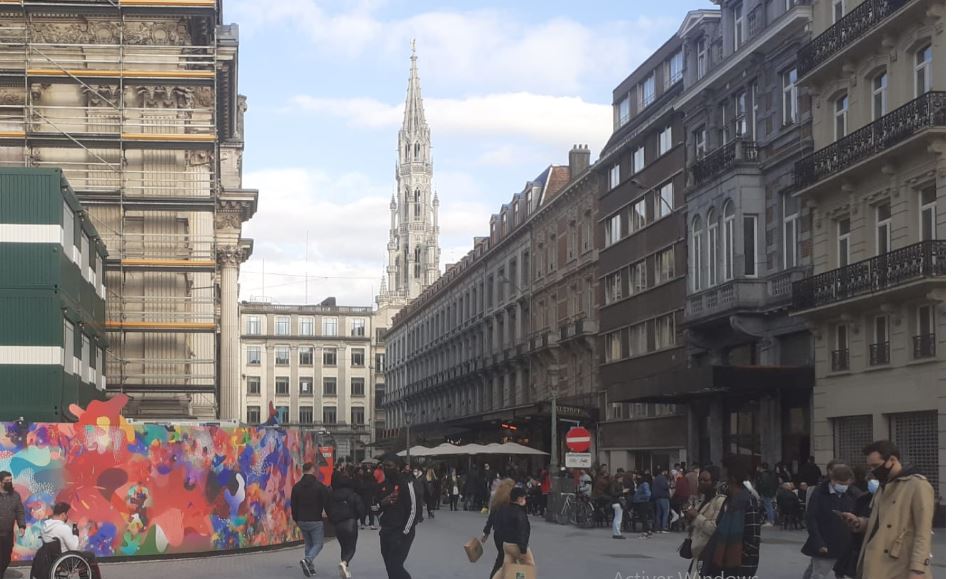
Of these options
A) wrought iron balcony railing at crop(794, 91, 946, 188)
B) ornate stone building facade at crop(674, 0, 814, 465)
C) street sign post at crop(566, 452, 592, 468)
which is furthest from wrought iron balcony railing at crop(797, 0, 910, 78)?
street sign post at crop(566, 452, 592, 468)

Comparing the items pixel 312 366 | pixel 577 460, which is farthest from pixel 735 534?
pixel 312 366

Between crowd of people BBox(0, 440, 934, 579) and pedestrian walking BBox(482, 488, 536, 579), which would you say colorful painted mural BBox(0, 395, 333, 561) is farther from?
pedestrian walking BBox(482, 488, 536, 579)

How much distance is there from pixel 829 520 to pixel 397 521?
5313 mm

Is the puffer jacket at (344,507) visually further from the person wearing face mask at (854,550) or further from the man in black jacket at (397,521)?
the person wearing face mask at (854,550)

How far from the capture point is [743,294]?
1617 inches

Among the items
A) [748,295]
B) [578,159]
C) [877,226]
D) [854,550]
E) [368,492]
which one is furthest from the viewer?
[578,159]

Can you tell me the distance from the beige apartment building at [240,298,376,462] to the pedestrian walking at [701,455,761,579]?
135 metres

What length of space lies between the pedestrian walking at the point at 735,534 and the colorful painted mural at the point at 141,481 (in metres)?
15.0

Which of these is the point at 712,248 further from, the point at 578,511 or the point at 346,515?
the point at 346,515

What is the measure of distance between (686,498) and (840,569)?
20788mm

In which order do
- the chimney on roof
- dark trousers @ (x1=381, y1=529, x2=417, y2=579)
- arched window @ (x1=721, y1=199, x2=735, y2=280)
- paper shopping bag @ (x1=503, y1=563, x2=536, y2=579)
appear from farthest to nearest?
the chimney on roof, arched window @ (x1=721, y1=199, x2=735, y2=280), dark trousers @ (x1=381, y1=529, x2=417, y2=579), paper shopping bag @ (x1=503, y1=563, x2=536, y2=579)

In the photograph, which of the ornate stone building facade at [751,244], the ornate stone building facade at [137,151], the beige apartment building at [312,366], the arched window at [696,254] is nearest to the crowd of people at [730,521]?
the ornate stone building facade at [751,244]

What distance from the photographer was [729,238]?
138 ft

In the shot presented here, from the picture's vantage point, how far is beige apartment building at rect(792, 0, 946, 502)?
104ft
